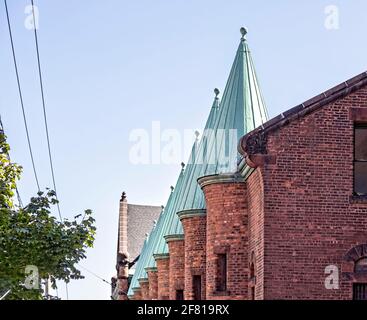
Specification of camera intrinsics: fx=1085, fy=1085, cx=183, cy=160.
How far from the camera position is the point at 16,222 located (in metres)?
24.2

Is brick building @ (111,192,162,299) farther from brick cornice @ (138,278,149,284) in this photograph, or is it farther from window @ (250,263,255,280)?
window @ (250,263,255,280)

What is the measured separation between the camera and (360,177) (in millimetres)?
26531

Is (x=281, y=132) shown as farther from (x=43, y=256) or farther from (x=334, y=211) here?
(x=43, y=256)

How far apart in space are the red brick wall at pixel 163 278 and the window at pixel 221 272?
519 inches

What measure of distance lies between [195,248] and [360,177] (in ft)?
31.0

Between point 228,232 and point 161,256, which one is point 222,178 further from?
point 161,256

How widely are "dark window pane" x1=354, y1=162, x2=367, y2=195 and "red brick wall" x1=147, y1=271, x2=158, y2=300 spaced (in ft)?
77.5

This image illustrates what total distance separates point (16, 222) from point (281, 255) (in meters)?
6.35

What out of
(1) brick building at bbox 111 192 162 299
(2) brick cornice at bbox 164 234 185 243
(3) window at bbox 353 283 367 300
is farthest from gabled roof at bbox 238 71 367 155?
(1) brick building at bbox 111 192 162 299

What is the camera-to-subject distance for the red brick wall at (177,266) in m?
39.7

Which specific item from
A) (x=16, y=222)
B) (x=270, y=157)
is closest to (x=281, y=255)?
(x=270, y=157)

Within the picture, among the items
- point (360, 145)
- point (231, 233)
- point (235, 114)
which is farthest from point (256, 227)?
point (235, 114)

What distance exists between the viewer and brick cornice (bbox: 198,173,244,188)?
2936cm

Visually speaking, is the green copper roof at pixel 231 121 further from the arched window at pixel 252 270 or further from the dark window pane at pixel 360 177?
the dark window pane at pixel 360 177
